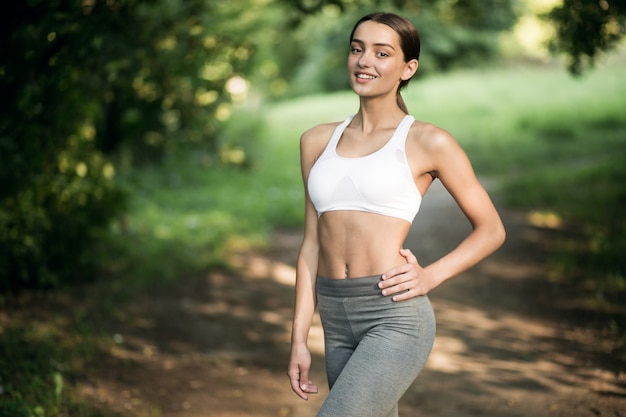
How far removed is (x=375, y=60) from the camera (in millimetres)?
3020

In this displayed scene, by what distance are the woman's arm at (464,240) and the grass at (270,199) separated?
251 centimetres

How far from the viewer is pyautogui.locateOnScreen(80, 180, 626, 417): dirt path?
5195 mm

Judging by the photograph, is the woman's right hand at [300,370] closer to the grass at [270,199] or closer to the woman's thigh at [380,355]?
the woman's thigh at [380,355]

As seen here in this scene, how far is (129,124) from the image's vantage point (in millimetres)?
11156

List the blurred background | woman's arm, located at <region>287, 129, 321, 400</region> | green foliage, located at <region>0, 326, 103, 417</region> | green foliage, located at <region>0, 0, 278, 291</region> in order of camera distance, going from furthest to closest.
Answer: the blurred background < green foliage, located at <region>0, 0, 278, 291</region> < green foliage, located at <region>0, 326, 103, 417</region> < woman's arm, located at <region>287, 129, 321, 400</region>

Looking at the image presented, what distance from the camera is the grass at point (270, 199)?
5746 mm

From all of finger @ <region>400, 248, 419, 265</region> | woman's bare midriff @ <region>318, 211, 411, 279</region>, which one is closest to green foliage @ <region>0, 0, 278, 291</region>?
woman's bare midriff @ <region>318, 211, 411, 279</region>

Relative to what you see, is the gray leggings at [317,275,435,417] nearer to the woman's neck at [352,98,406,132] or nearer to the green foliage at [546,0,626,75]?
the woman's neck at [352,98,406,132]

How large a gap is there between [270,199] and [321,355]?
24.8ft

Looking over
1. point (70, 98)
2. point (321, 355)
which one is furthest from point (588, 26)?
point (70, 98)

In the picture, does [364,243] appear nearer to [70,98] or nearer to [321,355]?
[321,355]

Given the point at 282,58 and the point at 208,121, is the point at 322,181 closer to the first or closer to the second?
the point at 208,121

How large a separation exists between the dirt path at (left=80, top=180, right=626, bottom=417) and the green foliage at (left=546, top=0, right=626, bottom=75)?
8.02 feet

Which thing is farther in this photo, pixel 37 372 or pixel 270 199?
pixel 270 199
